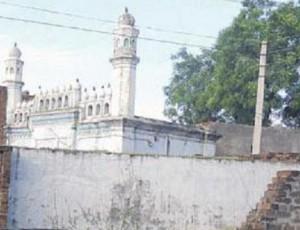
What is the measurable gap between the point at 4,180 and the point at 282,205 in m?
4.76

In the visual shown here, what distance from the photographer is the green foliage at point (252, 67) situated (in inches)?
1000

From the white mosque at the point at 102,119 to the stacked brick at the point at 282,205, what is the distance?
5972 millimetres

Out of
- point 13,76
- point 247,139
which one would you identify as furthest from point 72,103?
point 247,139

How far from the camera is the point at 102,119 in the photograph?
1848 cm

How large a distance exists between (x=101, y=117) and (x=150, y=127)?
4.45 ft

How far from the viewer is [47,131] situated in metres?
20.5

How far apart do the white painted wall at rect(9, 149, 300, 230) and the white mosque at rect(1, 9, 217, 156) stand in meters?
5.77

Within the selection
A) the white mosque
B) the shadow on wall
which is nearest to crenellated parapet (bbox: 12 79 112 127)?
the white mosque

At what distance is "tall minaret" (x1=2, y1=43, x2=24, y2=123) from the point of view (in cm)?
2172

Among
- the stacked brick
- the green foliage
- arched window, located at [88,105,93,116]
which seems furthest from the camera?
the green foliage

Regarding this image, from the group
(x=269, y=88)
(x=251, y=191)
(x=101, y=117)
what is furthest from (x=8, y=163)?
(x=269, y=88)

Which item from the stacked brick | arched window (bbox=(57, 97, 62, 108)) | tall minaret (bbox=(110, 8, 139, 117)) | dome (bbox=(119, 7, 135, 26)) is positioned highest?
dome (bbox=(119, 7, 135, 26))

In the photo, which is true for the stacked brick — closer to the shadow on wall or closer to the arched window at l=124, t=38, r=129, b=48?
the arched window at l=124, t=38, r=129, b=48

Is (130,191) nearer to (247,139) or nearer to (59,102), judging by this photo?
(59,102)
